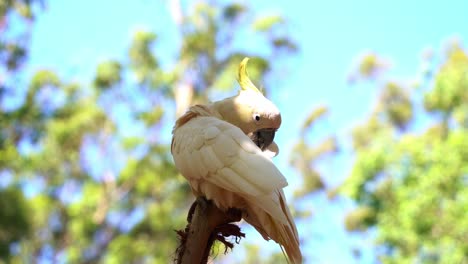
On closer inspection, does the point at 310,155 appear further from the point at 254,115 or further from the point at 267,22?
the point at 254,115

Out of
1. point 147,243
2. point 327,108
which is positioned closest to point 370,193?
point 147,243

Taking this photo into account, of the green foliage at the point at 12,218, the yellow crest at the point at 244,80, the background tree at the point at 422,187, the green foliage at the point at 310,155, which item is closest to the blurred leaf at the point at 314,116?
the green foliage at the point at 310,155

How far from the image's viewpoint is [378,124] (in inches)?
388

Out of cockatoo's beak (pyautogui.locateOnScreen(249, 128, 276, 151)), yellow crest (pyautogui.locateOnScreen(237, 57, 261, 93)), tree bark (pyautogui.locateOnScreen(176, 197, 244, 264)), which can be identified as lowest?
tree bark (pyautogui.locateOnScreen(176, 197, 244, 264))

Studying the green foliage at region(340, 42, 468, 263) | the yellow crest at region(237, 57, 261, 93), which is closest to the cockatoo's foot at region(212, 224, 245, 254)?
the yellow crest at region(237, 57, 261, 93)

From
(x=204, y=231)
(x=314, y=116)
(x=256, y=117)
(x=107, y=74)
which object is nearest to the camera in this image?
(x=204, y=231)

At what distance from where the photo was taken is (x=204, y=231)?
1.33 metres

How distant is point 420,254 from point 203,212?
4156 mm

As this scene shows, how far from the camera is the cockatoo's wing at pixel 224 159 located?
4.41 feet

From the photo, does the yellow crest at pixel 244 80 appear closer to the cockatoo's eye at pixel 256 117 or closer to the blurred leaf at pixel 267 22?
the cockatoo's eye at pixel 256 117

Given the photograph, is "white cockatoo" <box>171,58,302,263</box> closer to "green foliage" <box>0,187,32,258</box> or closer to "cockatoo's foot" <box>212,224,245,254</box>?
"cockatoo's foot" <box>212,224,245,254</box>

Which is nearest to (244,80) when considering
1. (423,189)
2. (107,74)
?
(423,189)

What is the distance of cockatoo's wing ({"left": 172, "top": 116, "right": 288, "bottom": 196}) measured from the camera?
1343 mm

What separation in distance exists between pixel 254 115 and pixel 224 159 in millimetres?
244
